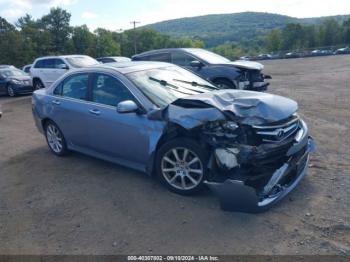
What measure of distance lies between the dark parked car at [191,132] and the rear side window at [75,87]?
17 mm

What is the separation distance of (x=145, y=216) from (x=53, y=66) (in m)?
12.4

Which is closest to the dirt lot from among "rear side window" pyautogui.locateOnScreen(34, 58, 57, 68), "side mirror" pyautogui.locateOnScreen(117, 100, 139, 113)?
"side mirror" pyautogui.locateOnScreen(117, 100, 139, 113)

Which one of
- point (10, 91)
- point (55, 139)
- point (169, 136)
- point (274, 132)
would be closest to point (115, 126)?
point (169, 136)

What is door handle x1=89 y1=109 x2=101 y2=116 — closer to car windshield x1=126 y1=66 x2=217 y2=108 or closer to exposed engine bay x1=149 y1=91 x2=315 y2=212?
car windshield x1=126 y1=66 x2=217 y2=108

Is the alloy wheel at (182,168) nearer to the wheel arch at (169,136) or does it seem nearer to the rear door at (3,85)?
the wheel arch at (169,136)


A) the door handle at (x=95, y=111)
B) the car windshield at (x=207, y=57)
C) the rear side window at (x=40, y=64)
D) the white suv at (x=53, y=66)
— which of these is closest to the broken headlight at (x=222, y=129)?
the door handle at (x=95, y=111)

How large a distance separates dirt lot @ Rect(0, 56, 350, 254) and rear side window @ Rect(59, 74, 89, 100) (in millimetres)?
1151

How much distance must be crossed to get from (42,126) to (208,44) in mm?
116272

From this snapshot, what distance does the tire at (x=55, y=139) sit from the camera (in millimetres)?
5984

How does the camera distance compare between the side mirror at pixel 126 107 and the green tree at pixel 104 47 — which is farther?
the green tree at pixel 104 47

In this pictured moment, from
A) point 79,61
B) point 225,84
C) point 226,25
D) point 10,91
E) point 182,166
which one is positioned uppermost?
point 226,25

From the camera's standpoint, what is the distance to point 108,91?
505 cm

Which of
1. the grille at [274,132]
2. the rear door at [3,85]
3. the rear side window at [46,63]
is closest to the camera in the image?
the grille at [274,132]

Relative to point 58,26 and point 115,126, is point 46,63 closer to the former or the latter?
point 115,126
